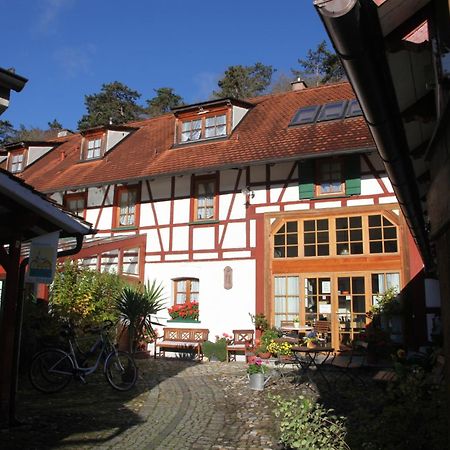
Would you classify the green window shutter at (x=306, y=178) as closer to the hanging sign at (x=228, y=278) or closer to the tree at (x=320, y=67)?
the hanging sign at (x=228, y=278)

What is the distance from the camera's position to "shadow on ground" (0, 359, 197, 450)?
5.13 metres

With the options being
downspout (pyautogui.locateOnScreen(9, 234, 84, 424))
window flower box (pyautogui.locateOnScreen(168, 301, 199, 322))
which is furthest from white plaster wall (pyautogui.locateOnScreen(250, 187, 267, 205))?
downspout (pyautogui.locateOnScreen(9, 234, 84, 424))

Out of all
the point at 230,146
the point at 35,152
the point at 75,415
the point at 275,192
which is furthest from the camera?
the point at 35,152

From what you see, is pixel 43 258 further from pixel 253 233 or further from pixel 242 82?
pixel 242 82

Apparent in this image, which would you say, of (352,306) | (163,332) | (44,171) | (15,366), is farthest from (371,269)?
(44,171)

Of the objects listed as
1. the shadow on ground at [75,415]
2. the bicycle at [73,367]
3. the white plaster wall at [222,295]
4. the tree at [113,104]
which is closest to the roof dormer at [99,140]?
the white plaster wall at [222,295]

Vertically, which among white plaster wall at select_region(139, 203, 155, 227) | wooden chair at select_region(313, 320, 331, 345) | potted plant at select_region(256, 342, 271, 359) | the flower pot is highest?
white plaster wall at select_region(139, 203, 155, 227)

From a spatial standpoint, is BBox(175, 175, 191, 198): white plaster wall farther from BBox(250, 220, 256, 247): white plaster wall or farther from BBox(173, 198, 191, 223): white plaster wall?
BBox(250, 220, 256, 247): white plaster wall

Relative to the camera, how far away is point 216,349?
12984 millimetres

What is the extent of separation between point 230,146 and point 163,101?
25713 mm

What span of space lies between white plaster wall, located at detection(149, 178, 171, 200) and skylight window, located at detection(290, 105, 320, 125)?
13.6 feet

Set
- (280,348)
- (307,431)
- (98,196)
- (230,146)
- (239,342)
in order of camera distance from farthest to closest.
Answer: (98,196)
(230,146)
(239,342)
(280,348)
(307,431)

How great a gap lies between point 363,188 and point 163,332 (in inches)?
266

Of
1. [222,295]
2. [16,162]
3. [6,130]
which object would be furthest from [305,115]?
[6,130]
